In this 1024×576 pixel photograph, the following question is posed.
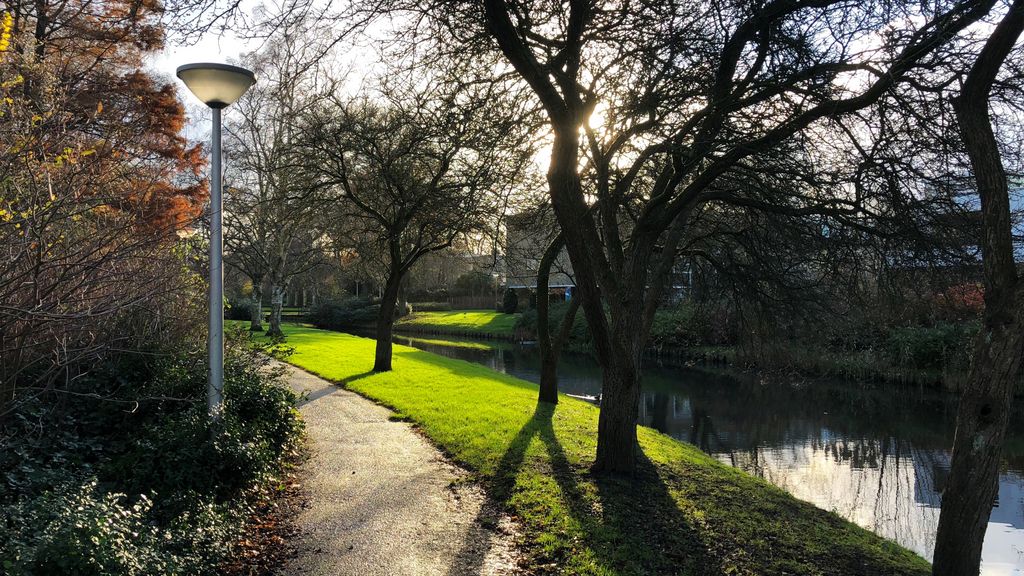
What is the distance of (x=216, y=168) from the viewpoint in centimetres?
697

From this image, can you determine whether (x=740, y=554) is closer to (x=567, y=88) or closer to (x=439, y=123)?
(x=567, y=88)

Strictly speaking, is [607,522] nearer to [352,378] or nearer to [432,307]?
[352,378]

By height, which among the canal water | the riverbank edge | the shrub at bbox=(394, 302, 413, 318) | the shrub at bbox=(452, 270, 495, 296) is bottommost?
the canal water

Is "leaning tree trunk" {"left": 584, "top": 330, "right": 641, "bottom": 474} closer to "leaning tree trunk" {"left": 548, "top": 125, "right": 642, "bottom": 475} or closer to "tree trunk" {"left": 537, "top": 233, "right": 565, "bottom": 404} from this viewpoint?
"leaning tree trunk" {"left": 548, "top": 125, "right": 642, "bottom": 475}

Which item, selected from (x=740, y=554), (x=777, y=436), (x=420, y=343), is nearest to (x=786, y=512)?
(x=740, y=554)

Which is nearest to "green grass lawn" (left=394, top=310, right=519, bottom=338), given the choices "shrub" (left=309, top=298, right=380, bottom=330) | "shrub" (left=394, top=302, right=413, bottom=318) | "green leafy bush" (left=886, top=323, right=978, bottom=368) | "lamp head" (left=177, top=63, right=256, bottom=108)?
"shrub" (left=394, top=302, right=413, bottom=318)

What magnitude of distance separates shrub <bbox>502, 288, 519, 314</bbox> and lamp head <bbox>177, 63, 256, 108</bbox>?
145 ft

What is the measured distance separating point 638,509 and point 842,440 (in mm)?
9951

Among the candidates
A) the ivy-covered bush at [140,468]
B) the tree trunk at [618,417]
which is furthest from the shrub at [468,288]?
the ivy-covered bush at [140,468]

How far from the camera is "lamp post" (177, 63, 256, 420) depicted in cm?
676

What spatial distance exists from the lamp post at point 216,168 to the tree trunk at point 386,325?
953 cm

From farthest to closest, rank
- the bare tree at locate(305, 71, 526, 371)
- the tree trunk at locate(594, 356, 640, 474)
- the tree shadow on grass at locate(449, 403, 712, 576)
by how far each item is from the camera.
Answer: the bare tree at locate(305, 71, 526, 371) < the tree trunk at locate(594, 356, 640, 474) < the tree shadow on grass at locate(449, 403, 712, 576)

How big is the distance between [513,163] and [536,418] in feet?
14.6

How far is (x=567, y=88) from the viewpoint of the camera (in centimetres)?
718
